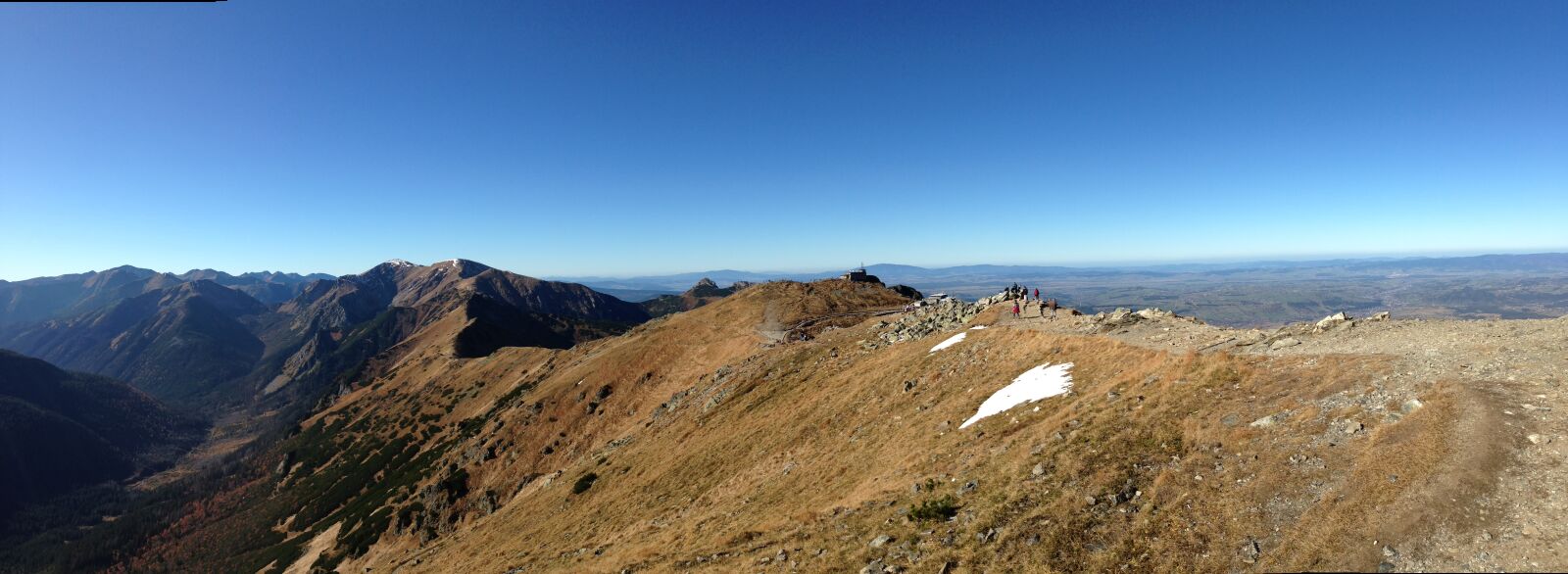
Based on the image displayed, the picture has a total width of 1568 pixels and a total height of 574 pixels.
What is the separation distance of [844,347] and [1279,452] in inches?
1536

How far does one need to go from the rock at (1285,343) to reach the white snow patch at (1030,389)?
7.98 meters

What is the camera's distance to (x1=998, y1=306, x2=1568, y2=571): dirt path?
10461 millimetres

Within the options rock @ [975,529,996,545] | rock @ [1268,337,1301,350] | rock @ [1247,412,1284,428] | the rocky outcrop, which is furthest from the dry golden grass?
the rocky outcrop

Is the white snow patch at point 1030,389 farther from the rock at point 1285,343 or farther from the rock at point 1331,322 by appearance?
the rock at point 1331,322

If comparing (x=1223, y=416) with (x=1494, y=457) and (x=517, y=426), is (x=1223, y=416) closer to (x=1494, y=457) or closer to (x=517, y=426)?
(x=1494, y=457)

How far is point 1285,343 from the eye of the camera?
929 inches

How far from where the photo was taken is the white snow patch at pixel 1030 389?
26.2 m

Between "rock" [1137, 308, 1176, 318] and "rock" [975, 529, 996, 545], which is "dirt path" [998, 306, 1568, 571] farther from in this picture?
"rock" [975, 529, 996, 545]

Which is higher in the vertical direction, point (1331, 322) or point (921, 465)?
point (1331, 322)

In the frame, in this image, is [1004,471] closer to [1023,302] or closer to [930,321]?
[1023,302]

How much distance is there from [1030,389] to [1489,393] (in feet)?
46.9

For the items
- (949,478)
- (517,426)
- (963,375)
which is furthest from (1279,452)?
(517,426)

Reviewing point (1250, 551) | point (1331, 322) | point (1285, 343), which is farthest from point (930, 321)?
point (1250, 551)

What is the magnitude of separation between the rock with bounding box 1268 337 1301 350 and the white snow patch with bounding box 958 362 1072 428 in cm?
798
